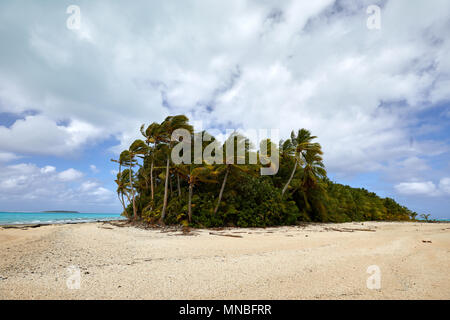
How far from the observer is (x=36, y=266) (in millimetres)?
4531

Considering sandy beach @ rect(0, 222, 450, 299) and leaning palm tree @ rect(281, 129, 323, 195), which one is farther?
leaning palm tree @ rect(281, 129, 323, 195)

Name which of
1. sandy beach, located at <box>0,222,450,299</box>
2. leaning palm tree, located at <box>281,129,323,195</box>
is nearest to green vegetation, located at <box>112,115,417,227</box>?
leaning palm tree, located at <box>281,129,323,195</box>

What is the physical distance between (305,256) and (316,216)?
18731 millimetres

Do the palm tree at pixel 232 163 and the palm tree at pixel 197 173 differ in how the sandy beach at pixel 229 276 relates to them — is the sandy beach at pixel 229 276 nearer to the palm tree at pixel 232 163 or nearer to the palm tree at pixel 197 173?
the palm tree at pixel 197 173

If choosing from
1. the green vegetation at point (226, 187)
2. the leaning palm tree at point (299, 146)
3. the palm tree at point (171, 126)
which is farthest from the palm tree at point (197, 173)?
the leaning palm tree at point (299, 146)

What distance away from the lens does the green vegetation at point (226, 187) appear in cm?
1545

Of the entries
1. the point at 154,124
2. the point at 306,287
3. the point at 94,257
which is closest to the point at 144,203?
the point at 154,124

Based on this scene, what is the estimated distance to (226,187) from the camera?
17125 mm

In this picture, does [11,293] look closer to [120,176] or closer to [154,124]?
[154,124]

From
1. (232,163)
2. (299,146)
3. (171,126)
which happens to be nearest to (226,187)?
(232,163)

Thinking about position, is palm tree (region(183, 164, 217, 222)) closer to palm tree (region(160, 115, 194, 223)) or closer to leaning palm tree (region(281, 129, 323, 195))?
palm tree (region(160, 115, 194, 223))

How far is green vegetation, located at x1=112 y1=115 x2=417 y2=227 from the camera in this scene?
1545 cm

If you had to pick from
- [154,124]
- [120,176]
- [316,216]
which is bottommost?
[316,216]
